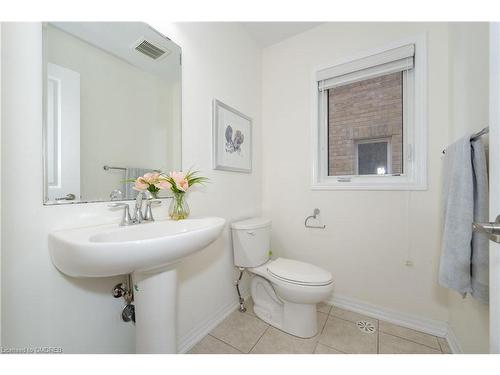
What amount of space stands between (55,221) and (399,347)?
188cm

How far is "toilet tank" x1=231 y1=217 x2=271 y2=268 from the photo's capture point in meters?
1.49

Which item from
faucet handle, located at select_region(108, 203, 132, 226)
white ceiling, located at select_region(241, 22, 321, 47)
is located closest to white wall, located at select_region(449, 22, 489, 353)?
white ceiling, located at select_region(241, 22, 321, 47)

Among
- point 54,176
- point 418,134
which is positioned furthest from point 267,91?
point 54,176

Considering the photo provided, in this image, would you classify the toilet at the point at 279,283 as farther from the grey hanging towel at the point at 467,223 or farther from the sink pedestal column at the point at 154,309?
the sink pedestal column at the point at 154,309

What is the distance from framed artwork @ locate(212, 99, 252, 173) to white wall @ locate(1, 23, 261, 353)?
7 centimetres

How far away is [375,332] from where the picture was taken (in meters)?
1.33

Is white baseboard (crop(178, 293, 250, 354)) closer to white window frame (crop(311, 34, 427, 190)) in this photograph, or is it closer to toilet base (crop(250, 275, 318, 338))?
toilet base (crop(250, 275, 318, 338))

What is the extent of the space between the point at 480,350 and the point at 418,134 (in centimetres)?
119

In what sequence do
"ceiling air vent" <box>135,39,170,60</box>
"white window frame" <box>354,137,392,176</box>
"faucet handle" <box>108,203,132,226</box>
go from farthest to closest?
"white window frame" <box>354,137,392,176</box>
"ceiling air vent" <box>135,39,170,60</box>
"faucet handle" <box>108,203,132,226</box>

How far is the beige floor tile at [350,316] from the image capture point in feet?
4.76

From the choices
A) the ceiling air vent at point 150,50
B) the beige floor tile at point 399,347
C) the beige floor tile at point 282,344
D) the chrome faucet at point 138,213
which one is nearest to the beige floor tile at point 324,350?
the beige floor tile at point 282,344

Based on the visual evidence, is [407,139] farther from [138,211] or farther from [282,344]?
[138,211]

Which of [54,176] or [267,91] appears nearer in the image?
[54,176]
